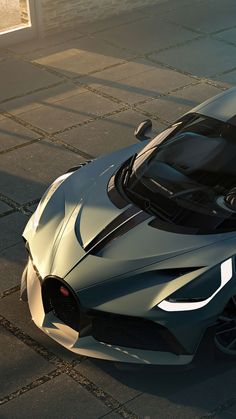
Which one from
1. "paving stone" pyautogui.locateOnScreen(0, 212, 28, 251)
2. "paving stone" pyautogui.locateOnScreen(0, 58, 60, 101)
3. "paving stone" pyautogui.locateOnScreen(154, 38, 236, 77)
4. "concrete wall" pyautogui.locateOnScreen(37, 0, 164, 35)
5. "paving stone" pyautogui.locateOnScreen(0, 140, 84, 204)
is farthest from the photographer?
"concrete wall" pyautogui.locateOnScreen(37, 0, 164, 35)

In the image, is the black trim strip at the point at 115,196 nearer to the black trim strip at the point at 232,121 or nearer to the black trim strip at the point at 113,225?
the black trim strip at the point at 113,225

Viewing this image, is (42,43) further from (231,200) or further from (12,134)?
(231,200)

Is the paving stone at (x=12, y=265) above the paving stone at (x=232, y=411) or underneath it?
above

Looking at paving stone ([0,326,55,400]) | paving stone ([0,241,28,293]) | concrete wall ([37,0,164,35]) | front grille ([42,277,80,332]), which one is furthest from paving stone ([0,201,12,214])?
concrete wall ([37,0,164,35])

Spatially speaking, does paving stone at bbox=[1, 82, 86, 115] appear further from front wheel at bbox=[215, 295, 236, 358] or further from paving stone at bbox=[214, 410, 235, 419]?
paving stone at bbox=[214, 410, 235, 419]

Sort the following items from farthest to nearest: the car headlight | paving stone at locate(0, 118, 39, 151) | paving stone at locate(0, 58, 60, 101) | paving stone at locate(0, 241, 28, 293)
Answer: paving stone at locate(0, 58, 60, 101) < paving stone at locate(0, 118, 39, 151) < paving stone at locate(0, 241, 28, 293) < the car headlight

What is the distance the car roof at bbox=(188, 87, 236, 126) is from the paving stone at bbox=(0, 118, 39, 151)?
10.4ft

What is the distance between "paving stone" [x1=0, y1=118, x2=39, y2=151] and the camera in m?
9.53

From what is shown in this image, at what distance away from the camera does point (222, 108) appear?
271 inches

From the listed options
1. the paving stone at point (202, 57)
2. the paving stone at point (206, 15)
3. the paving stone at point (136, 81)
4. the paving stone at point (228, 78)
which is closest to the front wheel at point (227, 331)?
the paving stone at point (136, 81)

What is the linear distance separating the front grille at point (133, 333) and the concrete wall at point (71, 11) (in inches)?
327

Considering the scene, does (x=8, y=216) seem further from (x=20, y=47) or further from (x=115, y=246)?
(x=20, y=47)

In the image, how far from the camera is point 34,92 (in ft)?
35.7

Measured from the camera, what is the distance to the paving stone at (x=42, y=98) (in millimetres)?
10445
